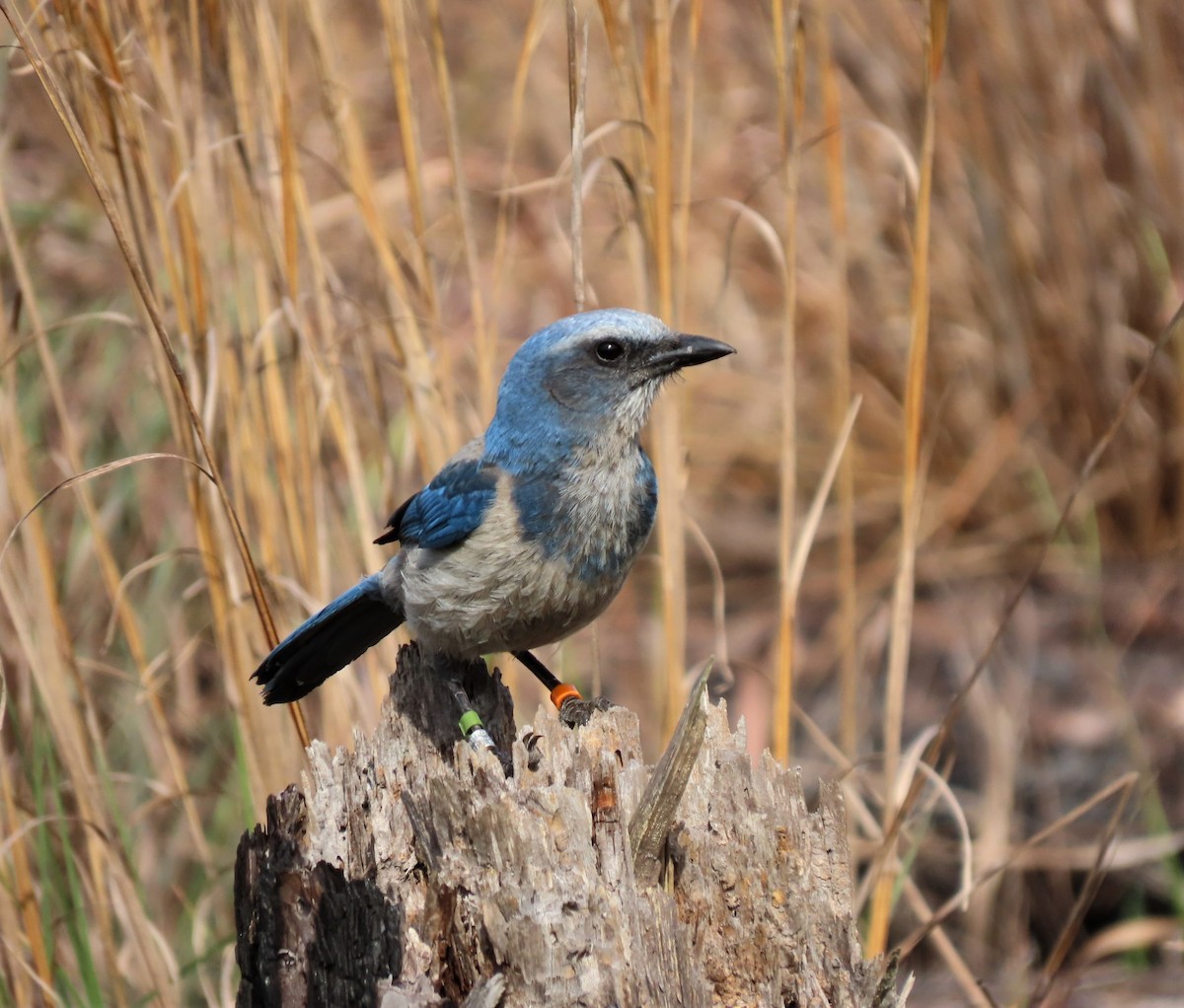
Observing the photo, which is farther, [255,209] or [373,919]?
[255,209]

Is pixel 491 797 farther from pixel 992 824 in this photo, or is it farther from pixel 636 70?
pixel 992 824

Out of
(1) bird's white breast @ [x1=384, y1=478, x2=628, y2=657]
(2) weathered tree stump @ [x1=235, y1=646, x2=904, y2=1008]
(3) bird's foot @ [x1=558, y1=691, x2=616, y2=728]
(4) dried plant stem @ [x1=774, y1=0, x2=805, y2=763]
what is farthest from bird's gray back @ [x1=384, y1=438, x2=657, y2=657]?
(2) weathered tree stump @ [x1=235, y1=646, x2=904, y2=1008]

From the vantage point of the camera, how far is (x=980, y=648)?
16.5 feet

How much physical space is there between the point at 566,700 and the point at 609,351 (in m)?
0.72

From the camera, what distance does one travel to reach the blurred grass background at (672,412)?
9.21 feet

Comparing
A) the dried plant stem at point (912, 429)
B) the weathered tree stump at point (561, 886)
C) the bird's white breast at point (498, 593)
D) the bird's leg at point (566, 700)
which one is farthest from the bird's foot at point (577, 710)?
the dried plant stem at point (912, 429)

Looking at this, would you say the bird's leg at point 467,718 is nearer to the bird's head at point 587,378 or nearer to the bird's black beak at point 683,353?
the bird's head at point 587,378

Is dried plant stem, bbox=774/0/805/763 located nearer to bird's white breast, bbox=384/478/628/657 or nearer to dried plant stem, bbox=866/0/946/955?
dried plant stem, bbox=866/0/946/955

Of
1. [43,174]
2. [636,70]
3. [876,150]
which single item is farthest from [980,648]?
[43,174]

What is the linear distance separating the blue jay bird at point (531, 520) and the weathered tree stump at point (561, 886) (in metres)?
0.50

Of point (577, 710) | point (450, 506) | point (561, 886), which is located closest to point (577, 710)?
point (577, 710)

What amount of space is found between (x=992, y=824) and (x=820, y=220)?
9.41ft

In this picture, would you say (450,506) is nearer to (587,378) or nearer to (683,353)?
(587,378)

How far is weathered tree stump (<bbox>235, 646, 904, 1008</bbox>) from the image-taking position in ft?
6.35
